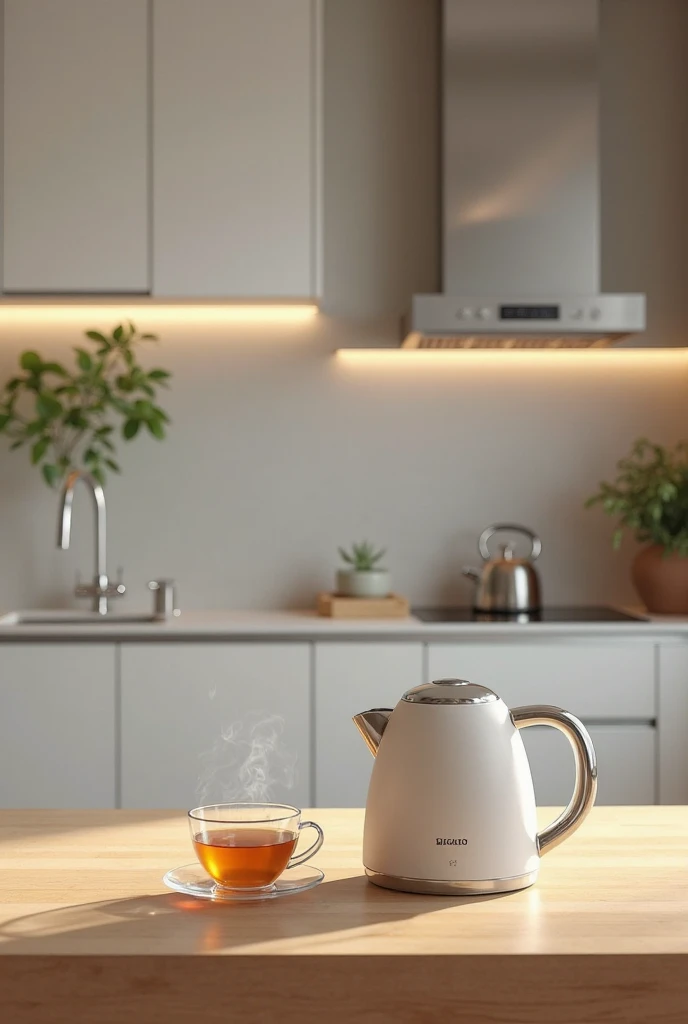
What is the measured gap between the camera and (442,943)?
3.17 ft

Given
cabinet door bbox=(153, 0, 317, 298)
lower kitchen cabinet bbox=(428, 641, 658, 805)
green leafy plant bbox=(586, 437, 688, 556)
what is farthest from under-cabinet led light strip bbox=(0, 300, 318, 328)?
lower kitchen cabinet bbox=(428, 641, 658, 805)

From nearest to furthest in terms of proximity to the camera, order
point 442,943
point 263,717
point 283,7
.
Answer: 1. point 442,943
2. point 263,717
3. point 283,7

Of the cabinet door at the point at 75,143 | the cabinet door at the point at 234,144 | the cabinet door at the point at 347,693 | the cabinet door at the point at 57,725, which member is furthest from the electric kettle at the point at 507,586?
the cabinet door at the point at 75,143

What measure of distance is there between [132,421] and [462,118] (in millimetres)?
1302

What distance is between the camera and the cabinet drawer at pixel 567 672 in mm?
3061

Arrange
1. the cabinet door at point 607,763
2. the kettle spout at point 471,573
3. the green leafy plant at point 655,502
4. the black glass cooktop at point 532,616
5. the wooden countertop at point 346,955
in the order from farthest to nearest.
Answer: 1. the kettle spout at point 471,573
2. the green leafy plant at point 655,502
3. the black glass cooktop at point 532,616
4. the cabinet door at point 607,763
5. the wooden countertop at point 346,955

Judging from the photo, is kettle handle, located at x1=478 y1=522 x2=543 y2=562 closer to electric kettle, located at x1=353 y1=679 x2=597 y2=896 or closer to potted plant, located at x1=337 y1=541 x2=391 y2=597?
potted plant, located at x1=337 y1=541 x2=391 y2=597

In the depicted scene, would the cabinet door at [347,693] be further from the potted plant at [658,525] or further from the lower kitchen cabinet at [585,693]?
the potted plant at [658,525]

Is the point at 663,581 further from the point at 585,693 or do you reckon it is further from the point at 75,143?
the point at 75,143

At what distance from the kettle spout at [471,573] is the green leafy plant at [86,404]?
3.22 ft

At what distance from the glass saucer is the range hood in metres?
2.36

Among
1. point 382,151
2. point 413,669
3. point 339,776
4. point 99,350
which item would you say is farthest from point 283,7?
point 339,776

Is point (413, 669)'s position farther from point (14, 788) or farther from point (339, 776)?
point (14, 788)

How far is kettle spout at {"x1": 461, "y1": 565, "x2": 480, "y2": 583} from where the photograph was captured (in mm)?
3449
